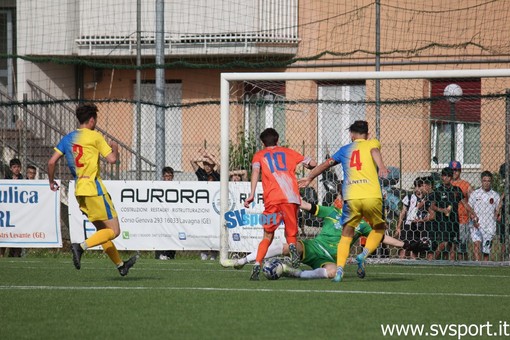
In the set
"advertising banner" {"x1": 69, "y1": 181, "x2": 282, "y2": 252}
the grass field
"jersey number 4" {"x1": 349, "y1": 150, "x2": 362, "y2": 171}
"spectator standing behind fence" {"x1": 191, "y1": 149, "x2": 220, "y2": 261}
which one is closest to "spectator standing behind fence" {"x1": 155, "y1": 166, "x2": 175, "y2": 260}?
"advertising banner" {"x1": 69, "y1": 181, "x2": 282, "y2": 252}

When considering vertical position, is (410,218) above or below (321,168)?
below

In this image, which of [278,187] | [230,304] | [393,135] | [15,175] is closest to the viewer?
[230,304]

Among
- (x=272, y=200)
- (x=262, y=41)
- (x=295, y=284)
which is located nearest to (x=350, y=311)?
(x=295, y=284)

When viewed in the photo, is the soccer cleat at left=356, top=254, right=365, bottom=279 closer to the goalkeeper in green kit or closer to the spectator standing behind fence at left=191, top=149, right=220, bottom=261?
the goalkeeper in green kit

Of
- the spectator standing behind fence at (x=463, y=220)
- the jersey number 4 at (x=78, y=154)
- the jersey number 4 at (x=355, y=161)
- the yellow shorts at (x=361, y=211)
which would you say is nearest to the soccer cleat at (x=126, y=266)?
the jersey number 4 at (x=78, y=154)

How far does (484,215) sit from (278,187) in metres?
5.55

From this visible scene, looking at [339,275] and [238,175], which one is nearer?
[339,275]

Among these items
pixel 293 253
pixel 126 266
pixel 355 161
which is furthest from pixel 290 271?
pixel 126 266

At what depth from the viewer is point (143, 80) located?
26297 mm

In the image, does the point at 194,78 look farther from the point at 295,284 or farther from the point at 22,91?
the point at 295,284

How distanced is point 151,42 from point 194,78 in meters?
1.79

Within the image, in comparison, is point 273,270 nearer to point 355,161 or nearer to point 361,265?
point 361,265

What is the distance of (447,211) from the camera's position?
1728cm

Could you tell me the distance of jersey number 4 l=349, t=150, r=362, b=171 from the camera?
41.1 feet
